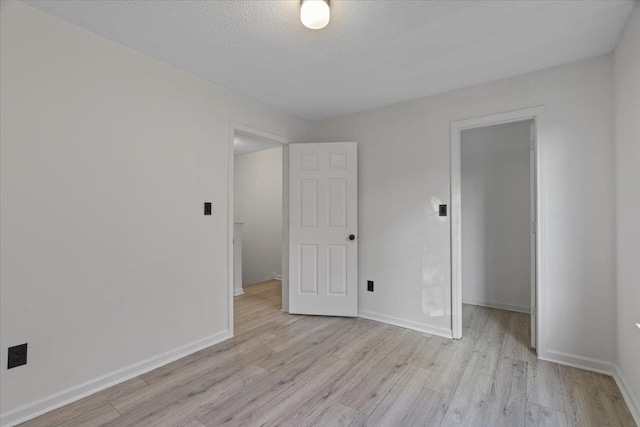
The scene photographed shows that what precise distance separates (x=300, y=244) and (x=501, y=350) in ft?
6.99

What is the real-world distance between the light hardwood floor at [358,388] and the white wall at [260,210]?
2.58 m

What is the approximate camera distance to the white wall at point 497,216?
11.3 ft

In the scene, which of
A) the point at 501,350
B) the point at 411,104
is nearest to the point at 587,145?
the point at 411,104

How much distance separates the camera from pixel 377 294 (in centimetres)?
316

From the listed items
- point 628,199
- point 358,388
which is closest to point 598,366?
point 628,199

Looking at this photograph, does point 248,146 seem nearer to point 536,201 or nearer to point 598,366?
point 536,201

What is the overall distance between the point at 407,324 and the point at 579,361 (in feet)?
4.30

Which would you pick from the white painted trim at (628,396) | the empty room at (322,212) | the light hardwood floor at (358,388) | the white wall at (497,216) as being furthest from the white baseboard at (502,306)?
the white painted trim at (628,396)

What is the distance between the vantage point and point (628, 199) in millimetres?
1775

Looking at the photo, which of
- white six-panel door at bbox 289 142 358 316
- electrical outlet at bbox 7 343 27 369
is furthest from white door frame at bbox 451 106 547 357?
electrical outlet at bbox 7 343 27 369

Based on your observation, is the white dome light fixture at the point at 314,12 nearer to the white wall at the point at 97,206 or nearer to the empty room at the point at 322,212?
the empty room at the point at 322,212

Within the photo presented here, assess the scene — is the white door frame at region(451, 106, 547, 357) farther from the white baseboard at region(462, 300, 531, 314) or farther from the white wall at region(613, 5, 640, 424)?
the white baseboard at region(462, 300, 531, 314)

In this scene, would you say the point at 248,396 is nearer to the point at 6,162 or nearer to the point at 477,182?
the point at 6,162

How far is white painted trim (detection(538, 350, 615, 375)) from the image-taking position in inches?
81.4
